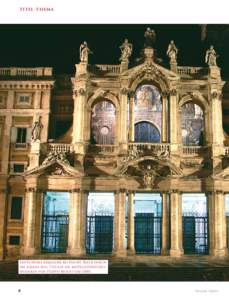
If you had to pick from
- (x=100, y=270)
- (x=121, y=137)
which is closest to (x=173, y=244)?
(x=121, y=137)

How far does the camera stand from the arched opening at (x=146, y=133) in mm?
25250

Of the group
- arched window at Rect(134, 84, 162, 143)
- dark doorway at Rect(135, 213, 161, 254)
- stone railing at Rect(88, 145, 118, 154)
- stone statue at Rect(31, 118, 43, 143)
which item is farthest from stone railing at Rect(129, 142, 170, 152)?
stone statue at Rect(31, 118, 43, 143)

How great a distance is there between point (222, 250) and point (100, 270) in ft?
35.9

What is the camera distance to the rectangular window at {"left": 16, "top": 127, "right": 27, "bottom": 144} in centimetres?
2528

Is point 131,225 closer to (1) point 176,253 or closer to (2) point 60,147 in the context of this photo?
(1) point 176,253

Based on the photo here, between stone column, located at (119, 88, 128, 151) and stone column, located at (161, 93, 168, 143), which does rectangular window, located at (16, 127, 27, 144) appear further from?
stone column, located at (161, 93, 168, 143)

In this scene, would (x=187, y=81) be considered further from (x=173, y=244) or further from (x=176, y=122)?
(x=173, y=244)

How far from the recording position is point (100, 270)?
1388 centimetres

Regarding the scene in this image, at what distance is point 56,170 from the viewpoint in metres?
23.6

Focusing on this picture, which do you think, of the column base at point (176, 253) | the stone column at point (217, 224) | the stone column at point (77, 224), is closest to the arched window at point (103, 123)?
the stone column at point (77, 224)

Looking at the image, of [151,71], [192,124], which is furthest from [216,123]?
[151,71]

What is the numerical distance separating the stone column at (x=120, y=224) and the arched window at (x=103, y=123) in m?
3.74

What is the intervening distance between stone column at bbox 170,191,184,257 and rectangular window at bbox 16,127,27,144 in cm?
995

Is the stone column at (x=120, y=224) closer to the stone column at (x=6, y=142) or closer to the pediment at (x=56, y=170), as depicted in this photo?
the pediment at (x=56, y=170)
